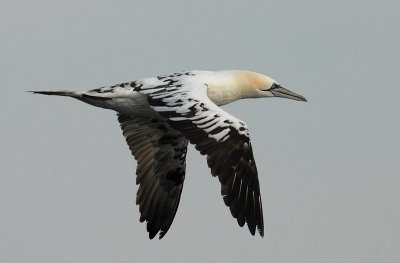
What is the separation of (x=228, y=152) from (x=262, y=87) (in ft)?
14.6

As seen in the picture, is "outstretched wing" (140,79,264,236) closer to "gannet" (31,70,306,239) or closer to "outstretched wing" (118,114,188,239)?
"gannet" (31,70,306,239)

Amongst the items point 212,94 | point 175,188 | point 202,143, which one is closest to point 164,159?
point 175,188

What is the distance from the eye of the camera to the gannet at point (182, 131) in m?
19.8

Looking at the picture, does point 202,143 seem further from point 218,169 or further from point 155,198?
point 155,198

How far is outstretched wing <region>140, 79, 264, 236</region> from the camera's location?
1961cm

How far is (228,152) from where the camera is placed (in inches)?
778

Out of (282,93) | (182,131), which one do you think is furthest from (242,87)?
(182,131)

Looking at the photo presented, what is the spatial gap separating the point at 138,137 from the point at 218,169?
4.86 meters

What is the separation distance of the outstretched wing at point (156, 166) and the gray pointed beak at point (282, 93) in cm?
226

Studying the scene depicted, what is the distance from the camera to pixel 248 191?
19.9 m

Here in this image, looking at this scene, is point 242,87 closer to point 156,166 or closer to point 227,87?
point 227,87

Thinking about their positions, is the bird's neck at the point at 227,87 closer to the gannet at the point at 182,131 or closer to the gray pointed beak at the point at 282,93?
the gannet at the point at 182,131

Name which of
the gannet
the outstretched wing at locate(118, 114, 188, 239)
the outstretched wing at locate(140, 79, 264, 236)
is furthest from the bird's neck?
the outstretched wing at locate(140, 79, 264, 236)

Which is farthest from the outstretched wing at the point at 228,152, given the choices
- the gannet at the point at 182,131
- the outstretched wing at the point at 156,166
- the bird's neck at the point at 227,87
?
the outstretched wing at the point at 156,166
